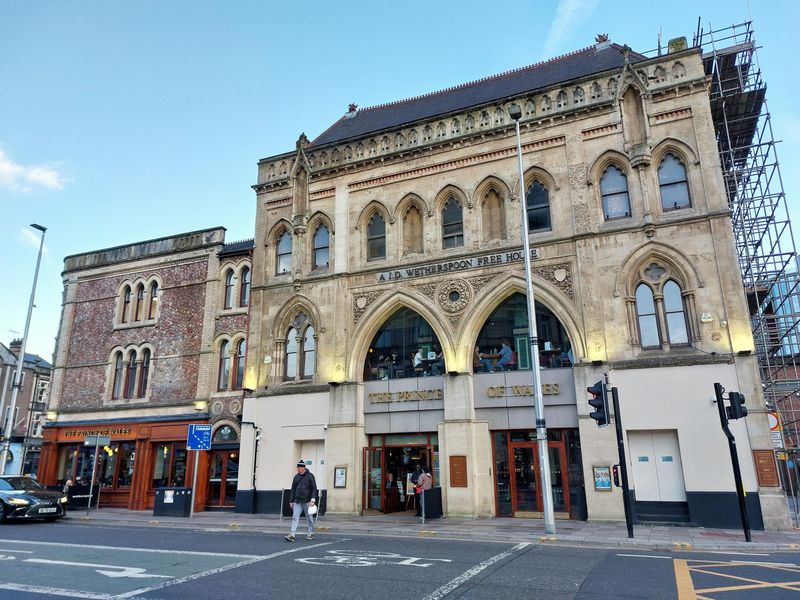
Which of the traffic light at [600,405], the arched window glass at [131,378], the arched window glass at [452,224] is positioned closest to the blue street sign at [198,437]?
the arched window glass at [131,378]

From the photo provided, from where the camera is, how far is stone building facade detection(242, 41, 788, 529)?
15.6 m

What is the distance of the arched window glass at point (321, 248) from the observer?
22.0m

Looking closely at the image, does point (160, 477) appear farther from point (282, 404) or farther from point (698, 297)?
point (698, 297)

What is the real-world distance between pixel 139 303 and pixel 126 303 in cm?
84

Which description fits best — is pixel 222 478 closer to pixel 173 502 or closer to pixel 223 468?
pixel 223 468

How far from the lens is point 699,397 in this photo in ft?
49.8

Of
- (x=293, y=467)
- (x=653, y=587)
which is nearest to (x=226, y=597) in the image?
(x=653, y=587)

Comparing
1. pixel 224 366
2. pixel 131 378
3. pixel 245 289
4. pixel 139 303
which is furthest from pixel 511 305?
pixel 139 303

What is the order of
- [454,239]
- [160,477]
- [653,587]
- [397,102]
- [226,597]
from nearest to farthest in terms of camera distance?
[226,597], [653,587], [454,239], [160,477], [397,102]

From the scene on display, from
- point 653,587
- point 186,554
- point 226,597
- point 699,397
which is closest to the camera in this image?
point 226,597

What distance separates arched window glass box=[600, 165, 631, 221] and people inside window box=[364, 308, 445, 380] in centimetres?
713

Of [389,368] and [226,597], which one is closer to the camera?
[226,597]

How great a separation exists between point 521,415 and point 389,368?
5.03m

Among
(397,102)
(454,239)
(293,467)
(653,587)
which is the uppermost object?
(397,102)
